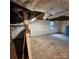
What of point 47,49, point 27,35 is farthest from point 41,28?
point 47,49

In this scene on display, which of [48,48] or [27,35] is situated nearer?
[27,35]

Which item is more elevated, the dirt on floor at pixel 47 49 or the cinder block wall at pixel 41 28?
the cinder block wall at pixel 41 28

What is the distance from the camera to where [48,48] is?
1787mm

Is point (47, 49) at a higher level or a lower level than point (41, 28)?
lower

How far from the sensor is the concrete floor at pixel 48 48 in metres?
1.72

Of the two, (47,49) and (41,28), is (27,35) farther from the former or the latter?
(47,49)

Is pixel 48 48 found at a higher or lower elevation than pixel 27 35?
lower

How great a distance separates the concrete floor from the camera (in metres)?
1.72

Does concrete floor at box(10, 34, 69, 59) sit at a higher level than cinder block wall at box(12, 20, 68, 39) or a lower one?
lower

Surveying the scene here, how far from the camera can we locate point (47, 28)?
1712mm

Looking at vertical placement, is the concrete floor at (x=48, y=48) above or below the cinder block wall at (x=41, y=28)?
below

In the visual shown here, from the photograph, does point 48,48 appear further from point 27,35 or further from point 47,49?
point 27,35
